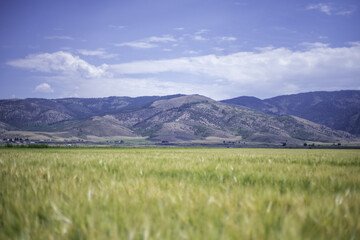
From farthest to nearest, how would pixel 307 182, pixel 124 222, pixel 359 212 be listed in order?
pixel 307 182 → pixel 359 212 → pixel 124 222

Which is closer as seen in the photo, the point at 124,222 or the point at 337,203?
the point at 124,222

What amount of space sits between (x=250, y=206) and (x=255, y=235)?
65 cm

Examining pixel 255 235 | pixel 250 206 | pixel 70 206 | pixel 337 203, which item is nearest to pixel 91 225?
pixel 70 206

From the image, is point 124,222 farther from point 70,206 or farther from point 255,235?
point 255,235

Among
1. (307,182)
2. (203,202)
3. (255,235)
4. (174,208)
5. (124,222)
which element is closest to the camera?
(255,235)

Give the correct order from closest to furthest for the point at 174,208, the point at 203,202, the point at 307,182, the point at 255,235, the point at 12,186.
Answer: the point at 255,235 < the point at 174,208 < the point at 203,202 < the point at 12,186 < the point at 307,182

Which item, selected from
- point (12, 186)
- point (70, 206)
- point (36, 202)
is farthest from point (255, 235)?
Answer: point (12, 186)

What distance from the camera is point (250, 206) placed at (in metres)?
2.37

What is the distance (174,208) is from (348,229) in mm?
1513

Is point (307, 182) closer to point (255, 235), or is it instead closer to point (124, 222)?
point (255, 235)

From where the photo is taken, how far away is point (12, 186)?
3.68 metres

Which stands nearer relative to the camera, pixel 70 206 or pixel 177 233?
pixel 177 233

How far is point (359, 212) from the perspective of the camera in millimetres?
2328

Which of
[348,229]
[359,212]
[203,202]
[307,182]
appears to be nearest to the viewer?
[348,229]
